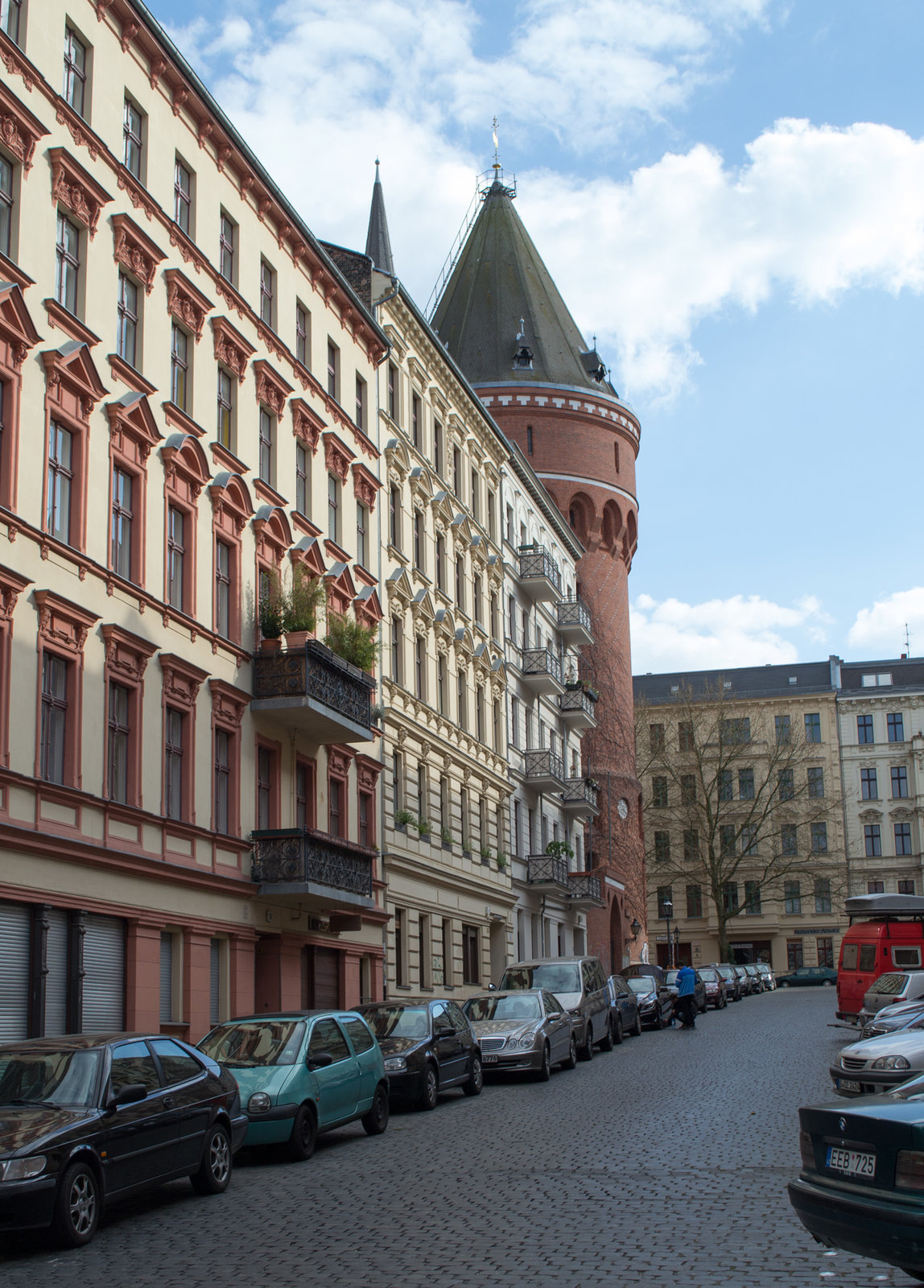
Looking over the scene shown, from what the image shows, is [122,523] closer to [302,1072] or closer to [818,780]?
[302,1072]

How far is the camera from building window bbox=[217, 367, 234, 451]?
26.0 m

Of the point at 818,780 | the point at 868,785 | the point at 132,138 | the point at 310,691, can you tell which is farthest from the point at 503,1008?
the point at 868,785

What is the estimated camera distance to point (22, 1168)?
32.8 ft

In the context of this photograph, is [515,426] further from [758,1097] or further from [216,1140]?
[216,1140]

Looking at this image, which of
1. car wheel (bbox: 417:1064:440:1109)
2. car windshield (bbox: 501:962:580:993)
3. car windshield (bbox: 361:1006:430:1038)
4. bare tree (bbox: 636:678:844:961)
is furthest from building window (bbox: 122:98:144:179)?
bare tree (bbox: 636:678:844:961)

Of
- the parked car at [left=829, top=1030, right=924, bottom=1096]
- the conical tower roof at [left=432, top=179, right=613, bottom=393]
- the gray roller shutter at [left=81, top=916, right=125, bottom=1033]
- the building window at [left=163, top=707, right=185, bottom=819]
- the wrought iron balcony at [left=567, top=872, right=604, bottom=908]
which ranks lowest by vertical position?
the parked car at [left=829, top=1030, right=924, bottom=1096]

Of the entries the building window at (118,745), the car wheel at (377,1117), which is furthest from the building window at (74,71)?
the car wheel at (377,1117)

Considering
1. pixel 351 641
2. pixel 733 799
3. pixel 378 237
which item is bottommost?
pixel 351 641

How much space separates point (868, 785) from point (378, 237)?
2623 inches

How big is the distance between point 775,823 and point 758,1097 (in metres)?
73.2

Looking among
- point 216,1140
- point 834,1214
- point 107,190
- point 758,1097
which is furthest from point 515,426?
point 834,1214

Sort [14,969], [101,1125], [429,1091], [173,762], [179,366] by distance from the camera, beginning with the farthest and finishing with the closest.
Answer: [179,366] → [173,762] → [429,1091] → [14,969] → [101,1125]

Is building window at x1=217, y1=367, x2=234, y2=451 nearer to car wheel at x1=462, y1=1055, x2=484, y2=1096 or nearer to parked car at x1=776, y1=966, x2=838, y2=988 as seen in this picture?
car wheel at x1=462, y1=1055, x2=484, y2=1096

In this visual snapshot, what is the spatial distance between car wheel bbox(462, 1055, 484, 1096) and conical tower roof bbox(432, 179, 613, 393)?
40.3 metres
